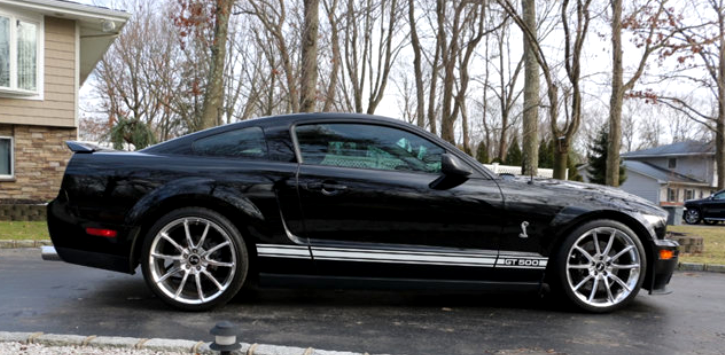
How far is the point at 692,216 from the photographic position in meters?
22.0

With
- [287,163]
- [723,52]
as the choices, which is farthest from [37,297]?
[723,52]

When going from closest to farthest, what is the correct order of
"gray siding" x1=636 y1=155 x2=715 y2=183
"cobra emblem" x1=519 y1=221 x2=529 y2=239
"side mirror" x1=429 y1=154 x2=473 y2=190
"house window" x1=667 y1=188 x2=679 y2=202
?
"side mirror" x1=429 y1=154 x2=473 y2=190
"cobra emblem" x1=519 y1=221 x2=529 y2=239
"house window" x1=667 y1=188 x2=679 y2=202
"gray siding" x1=636 y1=155 x2=715 y2=183

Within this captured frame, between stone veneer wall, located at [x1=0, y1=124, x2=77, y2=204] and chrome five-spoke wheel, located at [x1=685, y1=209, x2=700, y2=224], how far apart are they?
72.9 feet

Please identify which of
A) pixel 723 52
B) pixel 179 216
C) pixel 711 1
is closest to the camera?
pixel 179 216

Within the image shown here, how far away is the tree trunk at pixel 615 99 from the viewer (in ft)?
31.2

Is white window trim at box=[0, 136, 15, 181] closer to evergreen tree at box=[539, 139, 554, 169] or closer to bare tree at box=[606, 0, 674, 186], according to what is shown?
bare tree at box=[606, 0, 674, 186]

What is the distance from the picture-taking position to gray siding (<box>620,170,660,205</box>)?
1781 inches

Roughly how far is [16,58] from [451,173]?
42.0 ft

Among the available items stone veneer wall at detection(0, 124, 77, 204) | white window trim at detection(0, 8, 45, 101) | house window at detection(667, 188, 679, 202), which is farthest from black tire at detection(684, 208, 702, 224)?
house window at detection(667, 188, 679, 202)

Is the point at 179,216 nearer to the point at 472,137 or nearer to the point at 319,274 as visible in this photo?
the point at 319,274

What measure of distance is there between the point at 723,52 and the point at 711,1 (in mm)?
2522

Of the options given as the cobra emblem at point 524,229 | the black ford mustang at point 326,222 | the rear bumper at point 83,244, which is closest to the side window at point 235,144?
the black ford mustang at point 326,222

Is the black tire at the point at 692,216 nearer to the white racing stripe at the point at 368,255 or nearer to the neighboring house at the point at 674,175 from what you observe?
the white racing stripe at the point at 368,255

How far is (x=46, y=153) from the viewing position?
43.6 ft
